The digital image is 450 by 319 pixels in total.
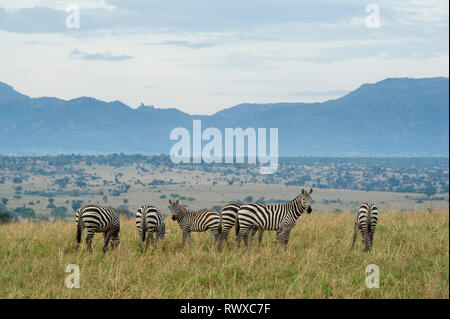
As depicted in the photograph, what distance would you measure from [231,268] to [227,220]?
2729 mm

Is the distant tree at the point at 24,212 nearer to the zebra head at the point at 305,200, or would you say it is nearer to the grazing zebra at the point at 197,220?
the grazing zebra at the point at 197,220

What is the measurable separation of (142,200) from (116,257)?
3868 inches

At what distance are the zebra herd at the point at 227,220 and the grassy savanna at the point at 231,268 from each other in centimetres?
51

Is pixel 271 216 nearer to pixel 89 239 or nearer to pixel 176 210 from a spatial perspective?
pixel 176 210

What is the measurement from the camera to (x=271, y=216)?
49.3ft

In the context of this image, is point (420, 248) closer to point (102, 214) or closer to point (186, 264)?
point (186, 264)

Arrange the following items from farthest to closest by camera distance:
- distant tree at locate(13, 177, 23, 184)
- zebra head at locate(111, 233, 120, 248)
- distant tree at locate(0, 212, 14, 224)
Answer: distant tree at locate(13, 177, 23, 184) → distant tree at locate(0, 212, 14, 224) → zebra head at locate(111, 233, 120, 248)

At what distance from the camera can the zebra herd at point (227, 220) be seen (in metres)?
14.8

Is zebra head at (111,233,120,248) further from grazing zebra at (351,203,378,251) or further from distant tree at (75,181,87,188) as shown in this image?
distant tree at (75,181,87,188)

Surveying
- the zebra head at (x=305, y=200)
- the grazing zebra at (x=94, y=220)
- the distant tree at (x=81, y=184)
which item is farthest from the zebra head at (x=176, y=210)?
the distant tree at (x=81, y=184)

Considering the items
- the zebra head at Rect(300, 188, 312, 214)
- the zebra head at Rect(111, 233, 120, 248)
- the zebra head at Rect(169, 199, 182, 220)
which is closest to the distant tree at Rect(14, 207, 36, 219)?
the zebra head at Rect(111, 233, 120, 248)

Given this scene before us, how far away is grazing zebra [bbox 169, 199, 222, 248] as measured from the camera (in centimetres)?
1541

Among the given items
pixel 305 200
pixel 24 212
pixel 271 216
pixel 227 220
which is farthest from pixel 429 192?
pixel 227 220
